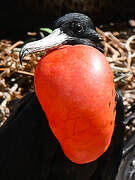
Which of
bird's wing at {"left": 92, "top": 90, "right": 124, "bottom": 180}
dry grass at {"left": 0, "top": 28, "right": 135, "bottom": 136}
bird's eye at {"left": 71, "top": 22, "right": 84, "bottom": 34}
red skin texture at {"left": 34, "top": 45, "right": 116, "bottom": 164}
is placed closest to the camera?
red skin texture at {"left": 34, "top": 45, "right": 116, "bottom": 164}

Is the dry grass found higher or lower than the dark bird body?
lower

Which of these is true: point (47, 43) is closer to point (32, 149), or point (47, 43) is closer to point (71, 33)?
point (71, 33)

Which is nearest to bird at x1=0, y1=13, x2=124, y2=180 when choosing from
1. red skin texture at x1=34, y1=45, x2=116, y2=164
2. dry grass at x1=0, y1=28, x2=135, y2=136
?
red skin texture at x1=34, y1=45, x2=116, y2=164

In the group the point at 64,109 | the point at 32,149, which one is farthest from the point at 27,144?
the point at 64,109

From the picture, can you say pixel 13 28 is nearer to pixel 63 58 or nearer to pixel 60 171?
pixel 60 171

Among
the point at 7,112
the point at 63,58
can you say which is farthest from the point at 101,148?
the point at 7,112

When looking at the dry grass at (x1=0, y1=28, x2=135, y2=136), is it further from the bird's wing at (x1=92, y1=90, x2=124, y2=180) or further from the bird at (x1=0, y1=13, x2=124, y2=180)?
the bird at (x1=0, y1=13, x2=124, y2=180)

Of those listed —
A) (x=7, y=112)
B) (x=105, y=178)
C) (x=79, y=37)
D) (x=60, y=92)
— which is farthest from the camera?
(x=7, y=112)

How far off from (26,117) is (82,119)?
0.24 meters

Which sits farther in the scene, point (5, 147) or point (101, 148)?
point (5, 147)

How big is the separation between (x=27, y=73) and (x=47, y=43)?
2.64 ft

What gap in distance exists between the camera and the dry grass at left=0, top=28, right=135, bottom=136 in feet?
6.05

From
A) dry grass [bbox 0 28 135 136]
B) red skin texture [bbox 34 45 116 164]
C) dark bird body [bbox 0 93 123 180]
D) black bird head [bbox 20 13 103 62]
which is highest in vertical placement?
black bird head [bbox 20 13 103 62]

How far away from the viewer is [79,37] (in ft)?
3.85
